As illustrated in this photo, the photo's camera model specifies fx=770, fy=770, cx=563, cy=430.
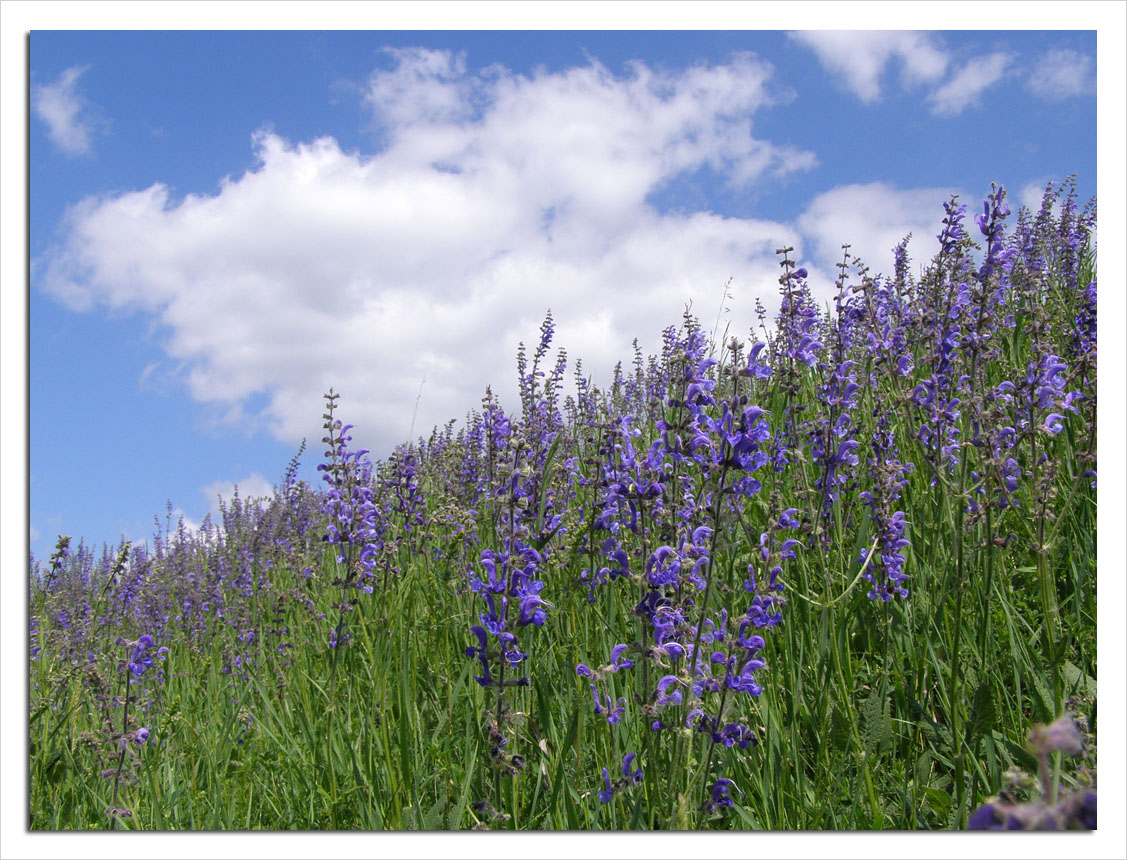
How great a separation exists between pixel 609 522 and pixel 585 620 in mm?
395

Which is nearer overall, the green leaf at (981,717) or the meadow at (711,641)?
the meadow at (711,641)

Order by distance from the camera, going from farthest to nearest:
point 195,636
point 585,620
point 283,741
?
point 195,636, point 283,741, point 585,620

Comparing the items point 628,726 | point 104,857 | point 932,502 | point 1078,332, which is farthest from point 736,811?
point 1078,332

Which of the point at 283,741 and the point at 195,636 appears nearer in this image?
the point at 283,741

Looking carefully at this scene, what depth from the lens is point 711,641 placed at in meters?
2.03

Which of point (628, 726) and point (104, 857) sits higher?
point (628, 726)

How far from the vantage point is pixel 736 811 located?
206cm

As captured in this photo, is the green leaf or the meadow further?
the green leaf

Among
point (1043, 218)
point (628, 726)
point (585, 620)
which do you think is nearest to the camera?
point (628, 726)

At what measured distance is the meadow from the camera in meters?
1.98

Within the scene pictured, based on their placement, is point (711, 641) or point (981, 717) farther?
point (981, 717)

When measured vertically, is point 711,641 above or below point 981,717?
above

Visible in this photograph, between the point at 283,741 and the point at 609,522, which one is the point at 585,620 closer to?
the point at 609,522

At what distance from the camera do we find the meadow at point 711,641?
6.51 ft
